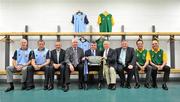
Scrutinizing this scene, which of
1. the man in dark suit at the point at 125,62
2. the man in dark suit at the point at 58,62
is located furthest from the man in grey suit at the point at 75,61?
the man in dark suit at the point at 125,62

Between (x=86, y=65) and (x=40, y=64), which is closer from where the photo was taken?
(x=86, y=65)

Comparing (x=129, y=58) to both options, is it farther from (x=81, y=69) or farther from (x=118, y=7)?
(x=118, y=7)

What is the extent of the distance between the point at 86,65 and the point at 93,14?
2.09 meters

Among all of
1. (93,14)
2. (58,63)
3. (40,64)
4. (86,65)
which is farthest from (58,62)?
(93,14)

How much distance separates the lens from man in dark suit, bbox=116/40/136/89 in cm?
604

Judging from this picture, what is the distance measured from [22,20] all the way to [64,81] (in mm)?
2548

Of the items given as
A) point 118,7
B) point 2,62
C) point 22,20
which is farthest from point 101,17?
point 2,62

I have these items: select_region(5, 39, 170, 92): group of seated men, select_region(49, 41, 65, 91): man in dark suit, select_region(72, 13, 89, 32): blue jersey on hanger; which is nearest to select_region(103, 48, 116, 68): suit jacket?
select_region(5, 39, 170, 92): group of seated men

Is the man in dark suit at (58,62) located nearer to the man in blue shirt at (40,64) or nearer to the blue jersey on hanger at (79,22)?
the man in blue shirt at (40,64)

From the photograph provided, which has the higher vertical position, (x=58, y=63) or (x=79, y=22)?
(x=79, y=22)

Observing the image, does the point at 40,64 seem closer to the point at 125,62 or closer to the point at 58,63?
Result: the point at 58,63

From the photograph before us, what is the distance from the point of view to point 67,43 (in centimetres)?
756

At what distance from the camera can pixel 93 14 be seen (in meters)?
7.61

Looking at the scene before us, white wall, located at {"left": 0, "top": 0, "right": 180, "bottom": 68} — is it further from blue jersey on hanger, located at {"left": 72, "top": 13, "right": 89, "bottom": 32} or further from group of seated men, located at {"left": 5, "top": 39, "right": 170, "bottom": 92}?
group of seated men, located at {"left": 5, "top": 39, "right": 170, "bottom": 92}
